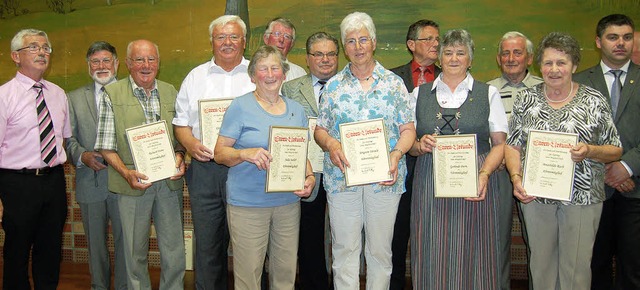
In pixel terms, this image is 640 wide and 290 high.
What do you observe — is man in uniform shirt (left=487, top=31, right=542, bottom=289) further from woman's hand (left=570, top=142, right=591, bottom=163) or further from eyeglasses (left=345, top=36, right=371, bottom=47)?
eyeglasses (left=345, top=36, right=371, bottom=47)

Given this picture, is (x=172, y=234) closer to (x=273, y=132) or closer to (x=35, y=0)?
(x=273, y=132)

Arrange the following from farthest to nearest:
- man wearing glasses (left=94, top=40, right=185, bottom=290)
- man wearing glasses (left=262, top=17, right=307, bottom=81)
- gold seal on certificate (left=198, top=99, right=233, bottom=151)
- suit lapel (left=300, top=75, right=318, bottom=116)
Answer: man wearing glasses (left=262, top=17, right=307, bottom=81), suit lapel (left=300, top=75, right=318, bottom=116), man wearing glasses (left=94, top=40, right=185, bottom=290), gold seal on certificate (left=198, top=99, right=233, bottom=151)

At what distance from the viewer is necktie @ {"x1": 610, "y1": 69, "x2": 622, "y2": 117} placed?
144 inches

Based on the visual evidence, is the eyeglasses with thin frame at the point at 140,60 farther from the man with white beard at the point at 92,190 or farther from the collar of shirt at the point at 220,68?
the man with white beard at the point at 92,190

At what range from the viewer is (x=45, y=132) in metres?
3.85

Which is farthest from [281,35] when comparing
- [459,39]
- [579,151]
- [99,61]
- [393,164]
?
[579,151]

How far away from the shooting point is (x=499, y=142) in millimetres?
3324

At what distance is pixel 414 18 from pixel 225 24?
312cm

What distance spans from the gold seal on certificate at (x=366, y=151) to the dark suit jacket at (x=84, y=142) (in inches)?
79.9

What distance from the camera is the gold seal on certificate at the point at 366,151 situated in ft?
10.2

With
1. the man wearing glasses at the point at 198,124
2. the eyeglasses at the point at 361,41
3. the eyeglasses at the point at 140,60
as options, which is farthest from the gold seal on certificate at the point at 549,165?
the eyeglasses at the point at 140,60

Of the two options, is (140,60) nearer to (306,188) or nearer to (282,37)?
(282,37)

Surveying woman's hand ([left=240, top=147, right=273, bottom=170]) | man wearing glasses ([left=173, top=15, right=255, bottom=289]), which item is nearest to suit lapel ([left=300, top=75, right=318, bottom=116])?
man wearing glasses ([left=173, top=15, right=255, bottom=289])

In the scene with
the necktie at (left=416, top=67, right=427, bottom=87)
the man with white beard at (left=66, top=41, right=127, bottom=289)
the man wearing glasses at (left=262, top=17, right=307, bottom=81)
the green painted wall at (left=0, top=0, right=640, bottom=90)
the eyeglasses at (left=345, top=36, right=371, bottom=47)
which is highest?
the green painted wall at (left=0, top=0, right=640, bottom=90)
